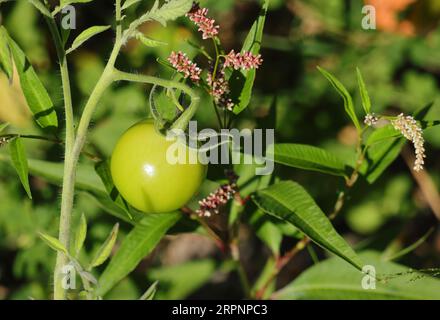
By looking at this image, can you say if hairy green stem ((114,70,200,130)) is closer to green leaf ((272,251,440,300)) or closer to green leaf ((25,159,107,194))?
green leaf ((25,159,107,194))

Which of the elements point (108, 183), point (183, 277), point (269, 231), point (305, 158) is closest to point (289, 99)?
point (183, 277)

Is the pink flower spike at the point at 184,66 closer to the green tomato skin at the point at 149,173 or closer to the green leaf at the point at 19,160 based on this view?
the green tomato skin at the point at 149,173

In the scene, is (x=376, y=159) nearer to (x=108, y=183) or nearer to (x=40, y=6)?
(x=108, y=183)

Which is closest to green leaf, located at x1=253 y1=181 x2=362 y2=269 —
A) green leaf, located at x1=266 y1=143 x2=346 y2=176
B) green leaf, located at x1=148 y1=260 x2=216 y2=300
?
green leaf, located at x1=266 y1=143 x2=346 y2=176

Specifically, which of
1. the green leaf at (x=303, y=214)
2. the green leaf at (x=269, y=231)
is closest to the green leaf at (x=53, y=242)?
the green leaf at (x=303, y=214)
